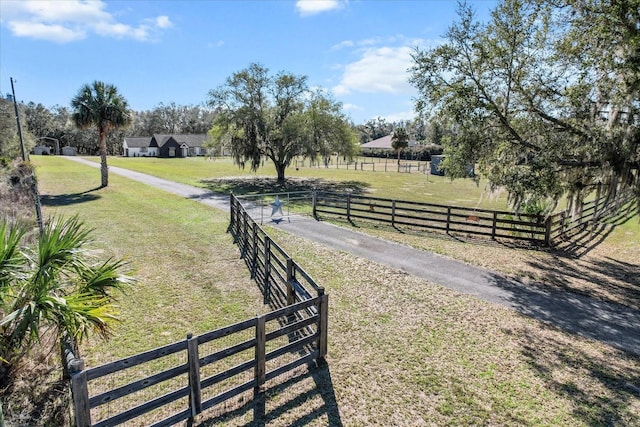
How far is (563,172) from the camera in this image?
11.4 m

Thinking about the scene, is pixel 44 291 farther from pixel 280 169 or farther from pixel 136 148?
pixel 136 148

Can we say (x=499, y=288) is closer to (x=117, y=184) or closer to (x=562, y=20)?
(x=562, y=20)

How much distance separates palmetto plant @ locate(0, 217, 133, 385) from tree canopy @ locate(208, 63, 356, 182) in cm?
2549


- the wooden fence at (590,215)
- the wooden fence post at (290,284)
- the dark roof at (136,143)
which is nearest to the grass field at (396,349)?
the wooden fence post at (290,284)

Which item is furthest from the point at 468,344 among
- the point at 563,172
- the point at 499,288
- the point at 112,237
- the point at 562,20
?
the point at 112,237

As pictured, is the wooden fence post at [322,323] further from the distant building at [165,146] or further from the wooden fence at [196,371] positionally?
the distant building at [165,146]

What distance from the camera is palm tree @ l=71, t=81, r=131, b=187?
24500mm

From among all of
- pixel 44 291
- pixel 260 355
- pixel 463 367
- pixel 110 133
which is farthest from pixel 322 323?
pixel 110 133

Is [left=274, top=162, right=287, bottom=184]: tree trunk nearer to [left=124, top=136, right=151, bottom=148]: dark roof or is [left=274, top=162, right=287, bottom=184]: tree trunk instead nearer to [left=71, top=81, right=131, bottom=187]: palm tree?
[left=71, top=81, right=131, bottom=187]: palm tree

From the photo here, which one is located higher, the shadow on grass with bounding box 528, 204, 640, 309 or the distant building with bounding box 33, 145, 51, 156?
the distant building with bounding box 33, 145, 51, 156

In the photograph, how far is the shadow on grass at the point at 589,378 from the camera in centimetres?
500

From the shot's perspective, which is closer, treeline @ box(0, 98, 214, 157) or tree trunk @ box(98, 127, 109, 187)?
tree trunk @ box(98, 127, 109, 187)

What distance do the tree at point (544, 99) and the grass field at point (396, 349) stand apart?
10.1 feet

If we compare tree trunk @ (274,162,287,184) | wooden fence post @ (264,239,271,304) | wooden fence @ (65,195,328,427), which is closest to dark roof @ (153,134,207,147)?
tree trunk @ (274,162,287,184)
